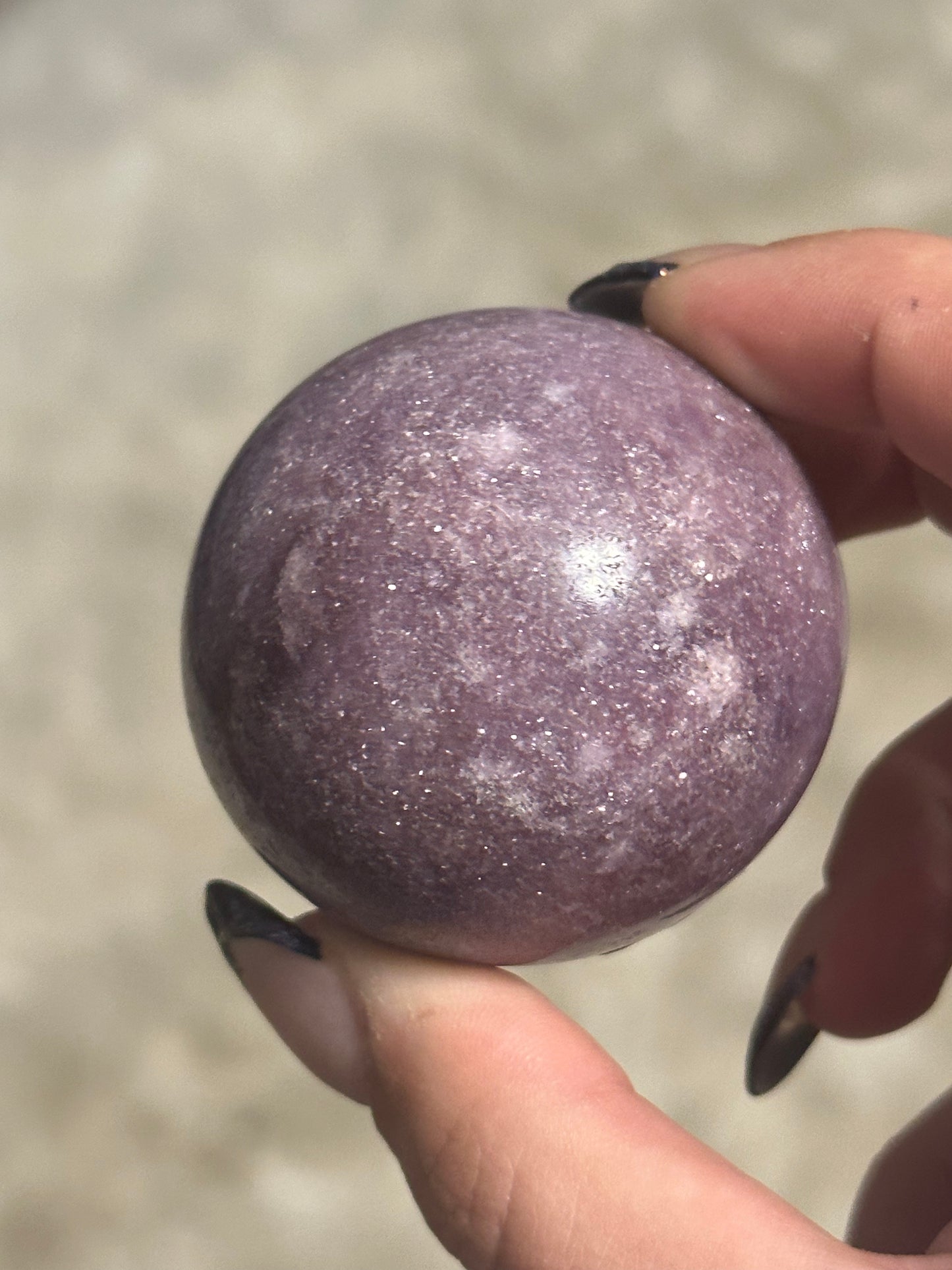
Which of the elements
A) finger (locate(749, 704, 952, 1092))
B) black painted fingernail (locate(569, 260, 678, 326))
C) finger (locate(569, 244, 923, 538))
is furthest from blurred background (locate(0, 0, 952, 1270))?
black painted fingernail (locate(569, 260, 678, 326))

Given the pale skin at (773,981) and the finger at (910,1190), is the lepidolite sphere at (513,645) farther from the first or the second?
the finger at (910,1190)

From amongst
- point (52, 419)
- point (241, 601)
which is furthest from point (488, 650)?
point (52, 419)

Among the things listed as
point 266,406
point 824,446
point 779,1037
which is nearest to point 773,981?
point 779,1037

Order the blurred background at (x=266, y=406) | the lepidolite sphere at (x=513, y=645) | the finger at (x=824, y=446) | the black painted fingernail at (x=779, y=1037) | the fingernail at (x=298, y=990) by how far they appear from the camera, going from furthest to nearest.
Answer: the blurred background at (x=266, y=406), the black painted fingernail at (x=779, y=1037), the finger at (x=824, y=446), the fingernail at (x=298, y=990), the lepidolite sphere at (x=513, y=645)

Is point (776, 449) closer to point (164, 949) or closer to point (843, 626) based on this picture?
point (843, 626)

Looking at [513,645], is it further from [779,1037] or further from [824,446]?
[779,1037]

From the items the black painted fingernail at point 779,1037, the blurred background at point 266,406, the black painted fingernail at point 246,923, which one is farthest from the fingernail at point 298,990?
the blurred background at point 266,406

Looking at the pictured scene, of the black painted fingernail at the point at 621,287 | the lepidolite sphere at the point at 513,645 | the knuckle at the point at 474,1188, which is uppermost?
the black painted fingernail at the point at 621,287

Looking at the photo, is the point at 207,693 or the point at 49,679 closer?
the point at 207,693
